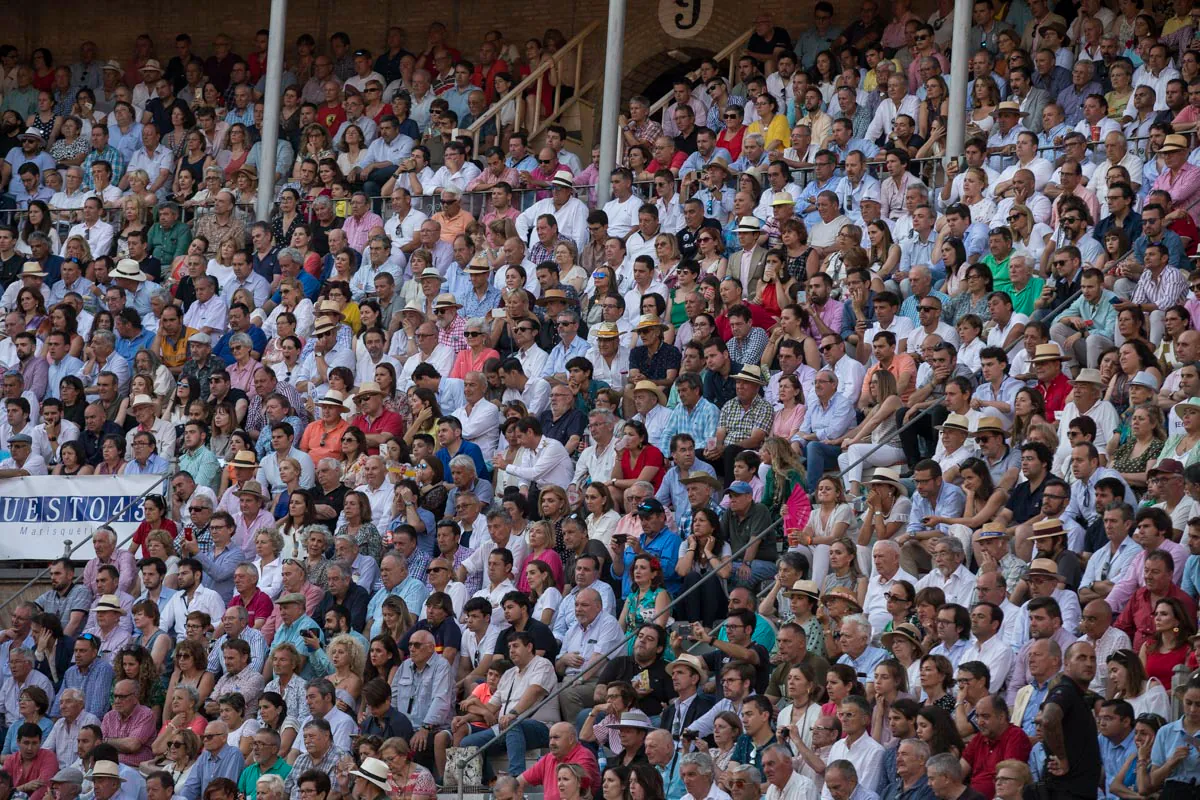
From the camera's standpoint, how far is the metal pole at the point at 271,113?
→ 2097 centimetres

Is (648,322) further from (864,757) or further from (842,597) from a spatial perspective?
(864,757)

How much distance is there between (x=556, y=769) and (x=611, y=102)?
27.6 ft

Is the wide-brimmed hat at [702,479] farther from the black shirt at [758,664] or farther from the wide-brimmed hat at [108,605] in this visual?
the wide-brimmed hat at [108,605]

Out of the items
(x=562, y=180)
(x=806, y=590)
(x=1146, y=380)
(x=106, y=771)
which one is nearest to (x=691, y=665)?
(x=806, y=590)

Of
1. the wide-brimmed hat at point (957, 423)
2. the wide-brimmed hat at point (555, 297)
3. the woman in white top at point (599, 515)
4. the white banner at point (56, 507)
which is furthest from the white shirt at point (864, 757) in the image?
the white banner at point (56, 507)

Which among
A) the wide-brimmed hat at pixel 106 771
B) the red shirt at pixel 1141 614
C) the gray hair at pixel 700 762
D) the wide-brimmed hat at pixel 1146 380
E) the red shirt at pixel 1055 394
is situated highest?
the wide-brimmed hat at pixel 1146 380

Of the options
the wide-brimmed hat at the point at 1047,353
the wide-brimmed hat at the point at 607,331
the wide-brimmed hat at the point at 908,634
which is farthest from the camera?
the wide-brimmed hat at the point at 607,331

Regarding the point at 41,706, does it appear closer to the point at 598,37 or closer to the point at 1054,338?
the point at 1054,338

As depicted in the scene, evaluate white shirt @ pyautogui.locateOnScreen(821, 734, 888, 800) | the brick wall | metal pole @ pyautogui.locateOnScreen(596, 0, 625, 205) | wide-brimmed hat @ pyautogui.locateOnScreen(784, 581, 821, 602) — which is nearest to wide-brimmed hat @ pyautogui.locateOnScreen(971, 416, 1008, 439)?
wide-brimmed hat @ pyautogui.locateOnScreen(784, 581, 821, 602)

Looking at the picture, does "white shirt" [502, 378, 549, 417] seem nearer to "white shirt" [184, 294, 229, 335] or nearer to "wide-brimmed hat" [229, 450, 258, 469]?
"wide-brimmed hat" [229, 450, 258, 469]

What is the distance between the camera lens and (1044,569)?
12.2 meters

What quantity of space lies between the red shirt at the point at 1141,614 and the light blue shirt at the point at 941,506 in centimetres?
172

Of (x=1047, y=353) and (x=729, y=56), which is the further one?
(x=729, y=56)

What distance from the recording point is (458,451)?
1620 centimetres
